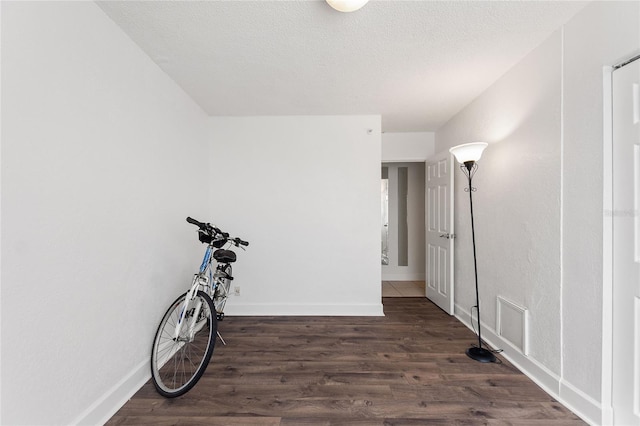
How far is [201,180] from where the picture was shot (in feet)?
9.28

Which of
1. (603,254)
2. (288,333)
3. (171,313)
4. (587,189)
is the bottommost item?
(288,333)

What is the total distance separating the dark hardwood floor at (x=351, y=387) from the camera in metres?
1.50

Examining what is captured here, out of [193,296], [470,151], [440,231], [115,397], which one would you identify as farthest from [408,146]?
[115,397]

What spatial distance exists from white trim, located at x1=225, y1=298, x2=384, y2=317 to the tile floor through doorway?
36.7 inches

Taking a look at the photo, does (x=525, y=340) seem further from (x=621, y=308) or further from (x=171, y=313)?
(x=171, y=313)

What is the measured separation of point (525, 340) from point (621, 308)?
28.5 inches

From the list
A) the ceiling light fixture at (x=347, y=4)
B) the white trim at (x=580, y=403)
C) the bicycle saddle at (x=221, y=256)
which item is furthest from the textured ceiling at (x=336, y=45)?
the white trim at (x=580, y=403)

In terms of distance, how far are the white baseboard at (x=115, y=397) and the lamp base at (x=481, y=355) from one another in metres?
2.55

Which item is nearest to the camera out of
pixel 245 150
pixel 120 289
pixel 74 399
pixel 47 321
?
pixel 47 321

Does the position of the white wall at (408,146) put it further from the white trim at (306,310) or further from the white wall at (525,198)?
the white trim at (306,310)

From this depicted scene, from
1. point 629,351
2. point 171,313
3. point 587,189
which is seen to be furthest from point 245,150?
point 629,351

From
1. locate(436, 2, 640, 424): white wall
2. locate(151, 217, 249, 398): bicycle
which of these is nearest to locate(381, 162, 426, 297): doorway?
locate(436, 2, 640, 424): white wall

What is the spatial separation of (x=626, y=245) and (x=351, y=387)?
1.79 meters

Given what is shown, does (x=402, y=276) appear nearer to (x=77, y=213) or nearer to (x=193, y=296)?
(x=193, y=296)
